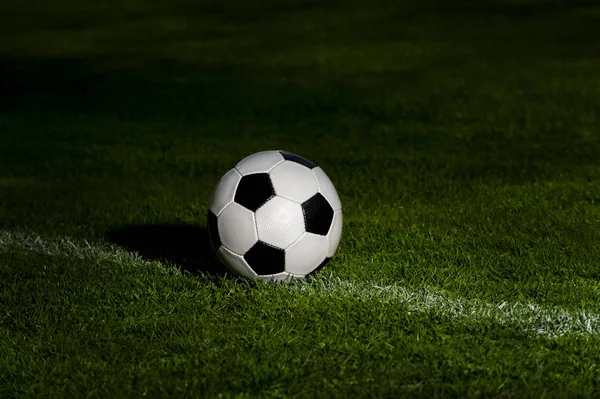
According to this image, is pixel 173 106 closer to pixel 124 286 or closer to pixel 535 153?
pixel 535 153

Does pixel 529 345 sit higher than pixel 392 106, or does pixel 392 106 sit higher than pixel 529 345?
pixel 529 345

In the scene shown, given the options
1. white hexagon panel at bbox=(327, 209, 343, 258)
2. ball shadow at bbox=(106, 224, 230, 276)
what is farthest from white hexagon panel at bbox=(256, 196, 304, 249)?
ball shadow at bbox=(106, 224, 230, 276)

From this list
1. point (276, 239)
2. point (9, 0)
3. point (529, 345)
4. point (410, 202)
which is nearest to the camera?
point (529, 345)

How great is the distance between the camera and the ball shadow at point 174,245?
5.05m

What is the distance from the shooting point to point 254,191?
454cm

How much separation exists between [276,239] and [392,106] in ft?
19.5

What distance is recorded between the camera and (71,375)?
3717mm

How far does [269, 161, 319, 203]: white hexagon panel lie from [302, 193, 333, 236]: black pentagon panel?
0.04 meters

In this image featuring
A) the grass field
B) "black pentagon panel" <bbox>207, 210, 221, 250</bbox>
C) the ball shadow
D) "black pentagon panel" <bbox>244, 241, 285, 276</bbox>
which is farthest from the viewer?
the ball shadow

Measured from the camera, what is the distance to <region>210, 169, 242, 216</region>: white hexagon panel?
4.59 meters

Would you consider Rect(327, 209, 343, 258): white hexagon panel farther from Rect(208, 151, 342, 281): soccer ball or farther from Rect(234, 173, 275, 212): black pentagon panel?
Rect(234, 173, 275, 212): black pentagon panel

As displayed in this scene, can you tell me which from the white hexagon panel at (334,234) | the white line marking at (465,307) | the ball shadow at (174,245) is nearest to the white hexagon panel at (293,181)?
the white hexagon panel at (334,234)

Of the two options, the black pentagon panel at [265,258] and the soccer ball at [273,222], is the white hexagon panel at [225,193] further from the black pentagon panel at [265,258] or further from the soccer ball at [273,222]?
the black pentagon panel at [265,258]

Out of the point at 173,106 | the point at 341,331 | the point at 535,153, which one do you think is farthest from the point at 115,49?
the point at 341,331
